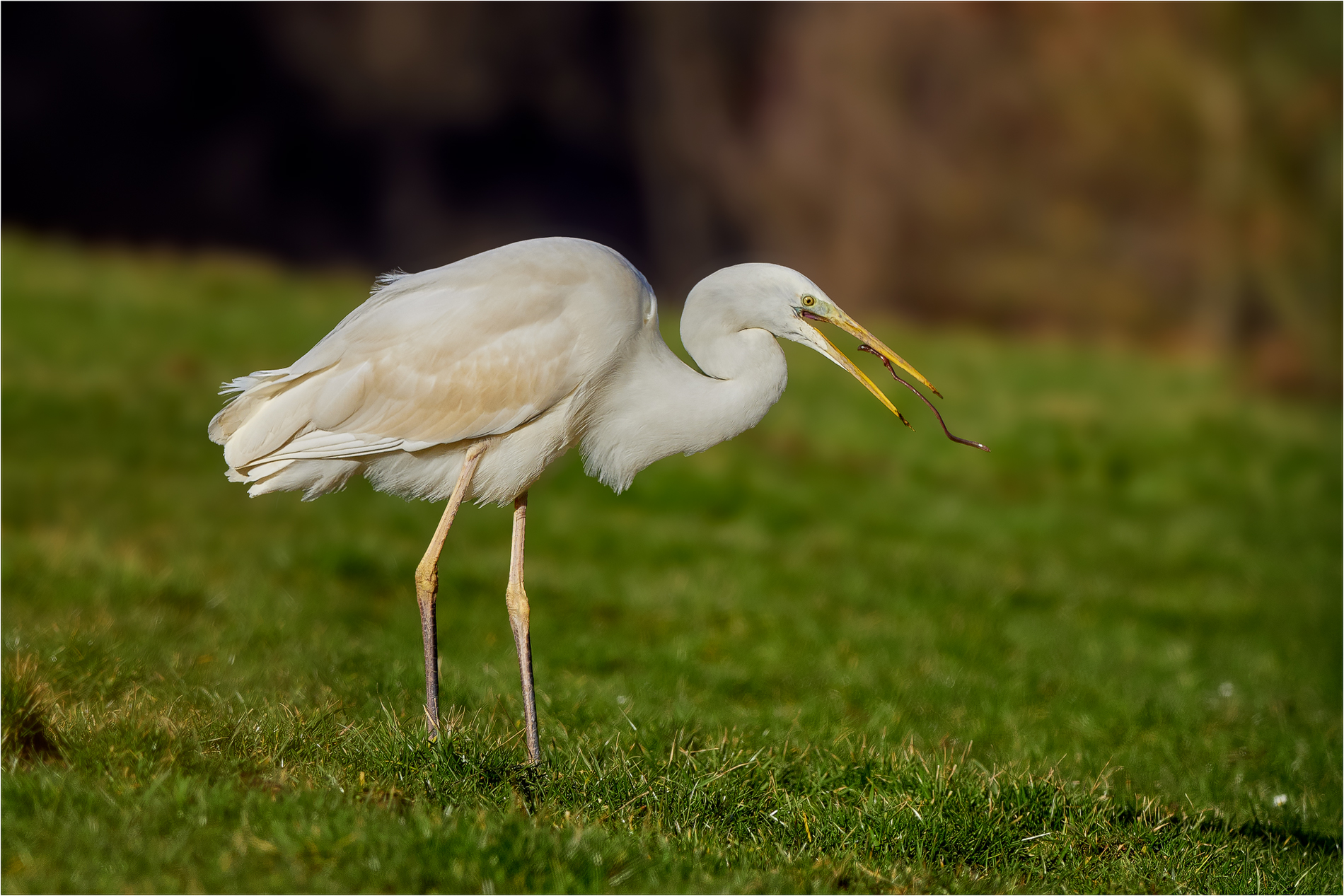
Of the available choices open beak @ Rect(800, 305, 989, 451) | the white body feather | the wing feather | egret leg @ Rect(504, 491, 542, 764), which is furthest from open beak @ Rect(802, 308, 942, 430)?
egret leg @ Rect(504, 491, 542, 764)

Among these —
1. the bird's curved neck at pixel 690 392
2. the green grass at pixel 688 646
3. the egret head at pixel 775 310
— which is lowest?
the green grass at pixel 688 646

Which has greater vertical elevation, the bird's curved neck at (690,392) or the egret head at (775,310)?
the egret head at (775,310)

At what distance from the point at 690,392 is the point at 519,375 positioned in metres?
0.65

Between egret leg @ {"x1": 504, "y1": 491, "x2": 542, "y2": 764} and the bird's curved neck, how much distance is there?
1.72 feet

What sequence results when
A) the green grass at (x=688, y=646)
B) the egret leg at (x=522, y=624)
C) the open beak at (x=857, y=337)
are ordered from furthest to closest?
the open beak at (x=857, y=337)
the egret leg at (x=522, y=624)
the green grass at (x=688, y=646)

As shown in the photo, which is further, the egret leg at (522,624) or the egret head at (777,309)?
the egret head at (777,309)

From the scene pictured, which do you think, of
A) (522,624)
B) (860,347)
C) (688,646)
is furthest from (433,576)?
(688,646)

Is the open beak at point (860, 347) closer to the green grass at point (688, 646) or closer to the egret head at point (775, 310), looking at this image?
the egret head at point (775, 310)

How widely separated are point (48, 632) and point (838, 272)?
18.4m

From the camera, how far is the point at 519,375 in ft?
15.2

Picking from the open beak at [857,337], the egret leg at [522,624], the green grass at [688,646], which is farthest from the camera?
the open beak at [857,337]

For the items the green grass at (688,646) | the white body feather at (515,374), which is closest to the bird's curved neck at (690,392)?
the white body feather at (515,374)

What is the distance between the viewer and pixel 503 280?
4668 millimetres

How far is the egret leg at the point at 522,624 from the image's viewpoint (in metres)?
4.43
